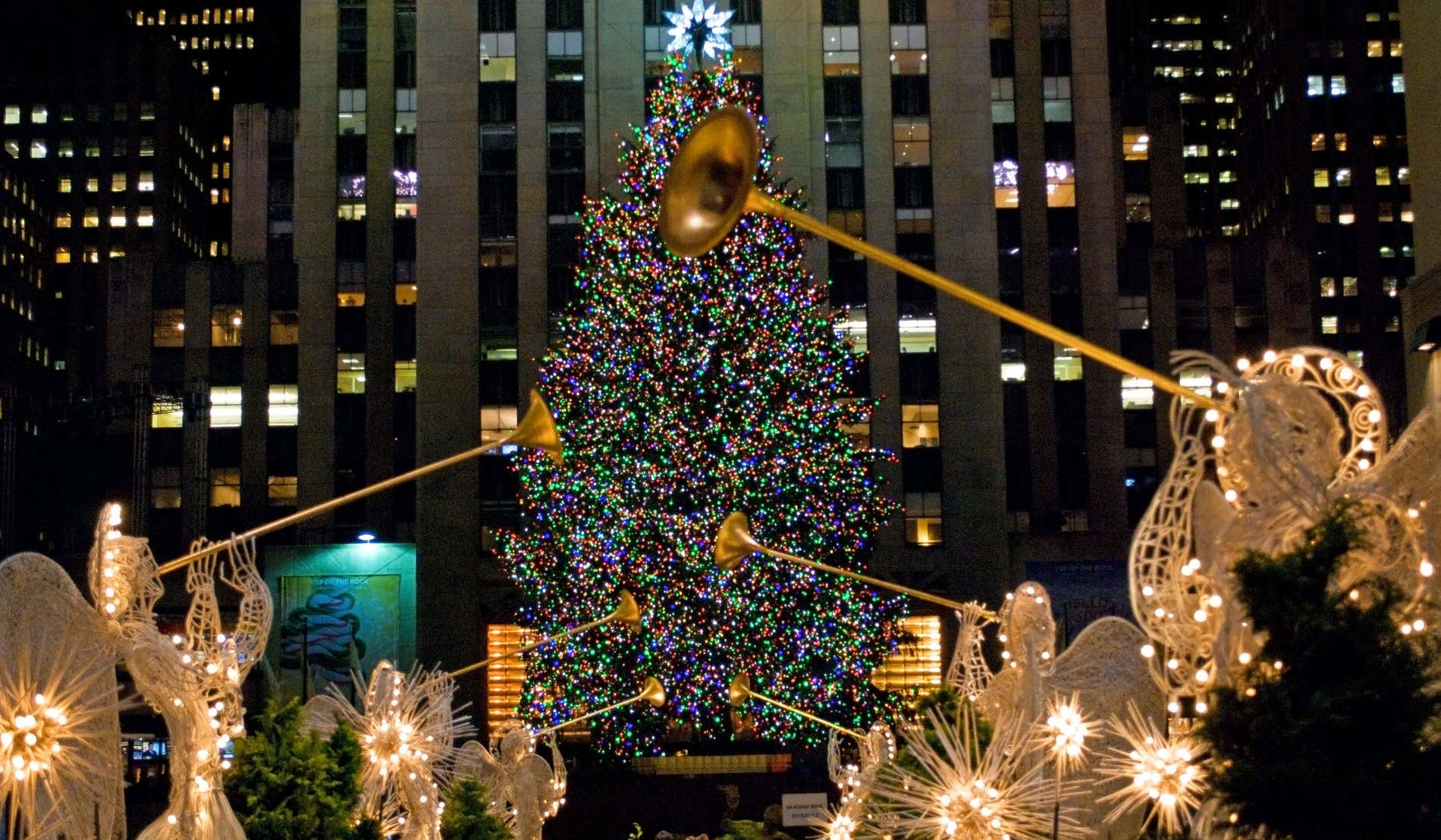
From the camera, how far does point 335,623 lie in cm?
4625

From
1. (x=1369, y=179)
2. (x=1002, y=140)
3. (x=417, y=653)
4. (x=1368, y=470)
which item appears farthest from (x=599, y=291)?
(x=1369, y=179)

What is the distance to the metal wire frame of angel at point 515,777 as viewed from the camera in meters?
26.9

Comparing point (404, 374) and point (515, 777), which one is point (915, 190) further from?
point (515, 777)

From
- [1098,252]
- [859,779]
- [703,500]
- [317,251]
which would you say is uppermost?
[317,251]

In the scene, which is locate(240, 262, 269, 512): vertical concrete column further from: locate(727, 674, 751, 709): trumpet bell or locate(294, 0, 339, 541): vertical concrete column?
locate(727, 674, 751, 709): trumpet bell

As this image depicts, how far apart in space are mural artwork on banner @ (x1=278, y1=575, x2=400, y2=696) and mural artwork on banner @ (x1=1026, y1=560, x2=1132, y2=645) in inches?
673

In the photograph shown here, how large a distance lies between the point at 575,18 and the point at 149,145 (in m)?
79.0

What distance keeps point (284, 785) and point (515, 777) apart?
7.99 meters

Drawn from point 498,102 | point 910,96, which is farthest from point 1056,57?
point 498,102

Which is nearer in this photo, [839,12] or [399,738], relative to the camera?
[399,738]

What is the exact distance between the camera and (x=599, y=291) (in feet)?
120

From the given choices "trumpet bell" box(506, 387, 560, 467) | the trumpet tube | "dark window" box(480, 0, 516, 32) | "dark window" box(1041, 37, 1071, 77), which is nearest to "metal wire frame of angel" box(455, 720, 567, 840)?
"trumpet bell" box(506, 387, 560, 467)

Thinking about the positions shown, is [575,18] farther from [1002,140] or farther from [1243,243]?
[1243,243]

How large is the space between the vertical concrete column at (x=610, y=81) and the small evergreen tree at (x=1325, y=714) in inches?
1741
